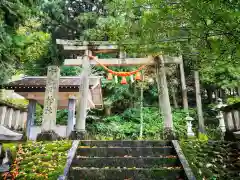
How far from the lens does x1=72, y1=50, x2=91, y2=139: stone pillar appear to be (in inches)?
306

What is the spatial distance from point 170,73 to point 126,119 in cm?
533

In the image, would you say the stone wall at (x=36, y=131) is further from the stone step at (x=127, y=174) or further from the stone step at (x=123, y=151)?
the stone step at (x=127, y=174)

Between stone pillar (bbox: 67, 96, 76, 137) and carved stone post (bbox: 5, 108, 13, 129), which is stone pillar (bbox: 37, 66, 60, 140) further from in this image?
stone pillar (bbox: 67, 96, 76, 137)

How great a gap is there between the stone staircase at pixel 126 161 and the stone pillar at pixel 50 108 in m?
1.67

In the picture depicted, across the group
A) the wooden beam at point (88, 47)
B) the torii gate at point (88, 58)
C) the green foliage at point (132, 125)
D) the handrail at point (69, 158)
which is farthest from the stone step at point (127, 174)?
the green foliage at point (132, 125)

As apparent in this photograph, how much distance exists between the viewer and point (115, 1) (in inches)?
173

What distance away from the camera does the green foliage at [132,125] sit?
16.3m

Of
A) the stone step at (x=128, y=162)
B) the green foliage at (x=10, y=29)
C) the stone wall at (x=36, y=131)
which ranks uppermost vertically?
the green foliage at (x=10, y=29)

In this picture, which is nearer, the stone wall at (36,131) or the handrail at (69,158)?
the handrail at (69,158)

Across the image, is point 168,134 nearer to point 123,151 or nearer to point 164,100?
point 164,100

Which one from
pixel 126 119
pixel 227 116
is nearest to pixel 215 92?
pixel 126 119

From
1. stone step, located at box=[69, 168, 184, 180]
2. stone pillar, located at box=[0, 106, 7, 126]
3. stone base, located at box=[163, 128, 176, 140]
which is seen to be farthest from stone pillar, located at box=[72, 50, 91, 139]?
stone pillar, located at box=[0, 106, 7, 126]

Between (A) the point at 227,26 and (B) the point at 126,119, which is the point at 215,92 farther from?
(A) the point at 227,26

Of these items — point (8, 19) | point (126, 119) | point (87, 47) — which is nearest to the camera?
point (8, 19)
